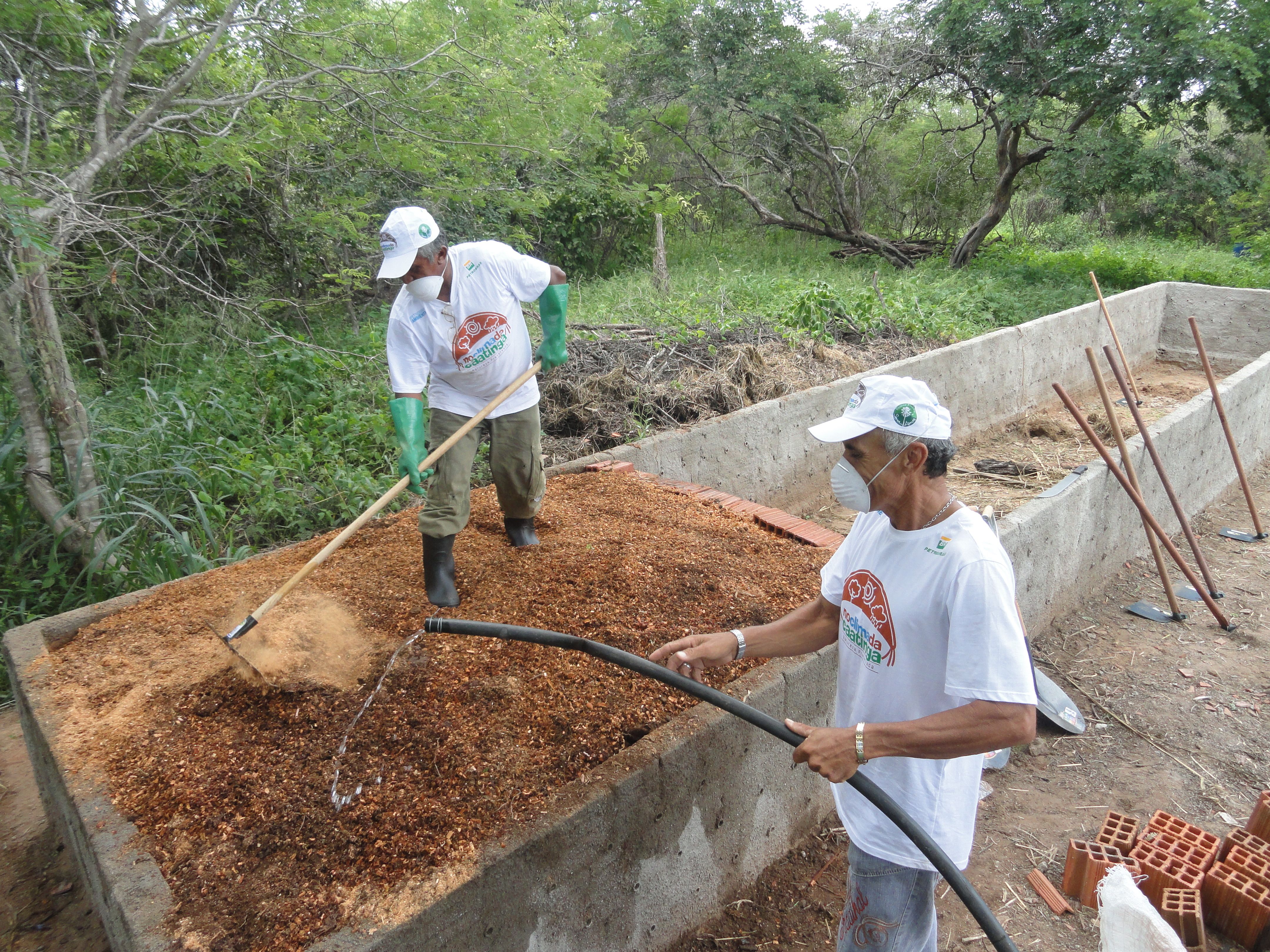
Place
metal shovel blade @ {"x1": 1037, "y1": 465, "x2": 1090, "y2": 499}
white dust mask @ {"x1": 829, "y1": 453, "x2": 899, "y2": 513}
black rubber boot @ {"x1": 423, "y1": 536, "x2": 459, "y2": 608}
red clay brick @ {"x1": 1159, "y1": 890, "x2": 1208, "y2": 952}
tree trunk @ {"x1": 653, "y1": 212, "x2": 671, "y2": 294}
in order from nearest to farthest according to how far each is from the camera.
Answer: white dust mask @ {"x1": 829, "y1": 453, "x2": 899, "y2": 513} < red clay brick @ {"x1": 1159, "y1": 890, "x2": 1208, "y2": 952} < black rubber boot @ {"x1": 423, "y1": 536, "x2": 459, "y2": 608} < metal shovel blade @ {"x1": 1037, "y1": 465, "x2": 1090, "y2": 499} < tree trunk @ {"x1": 653, "y1": 212, "x2": 671, "y2": 294}

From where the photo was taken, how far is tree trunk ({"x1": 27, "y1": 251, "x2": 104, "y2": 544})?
157 inches

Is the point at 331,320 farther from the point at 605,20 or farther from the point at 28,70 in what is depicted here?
the point at 605,20

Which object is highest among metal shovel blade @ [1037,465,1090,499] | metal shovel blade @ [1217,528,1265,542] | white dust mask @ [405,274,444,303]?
white dust mask @ [405,274,444,303]

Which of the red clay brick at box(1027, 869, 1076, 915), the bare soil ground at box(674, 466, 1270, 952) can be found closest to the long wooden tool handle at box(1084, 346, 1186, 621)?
the bare soil ground at box(674, 466, 1270, 952)

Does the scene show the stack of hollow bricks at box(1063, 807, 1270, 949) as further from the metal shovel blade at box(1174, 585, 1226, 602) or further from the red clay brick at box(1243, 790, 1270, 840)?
the metal shovel blade at box(1174, 585, 1226, 602)

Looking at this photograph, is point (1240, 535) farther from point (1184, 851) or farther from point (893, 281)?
point (893, 281)

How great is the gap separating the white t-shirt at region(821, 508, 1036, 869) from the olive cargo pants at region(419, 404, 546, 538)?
1.78 meters

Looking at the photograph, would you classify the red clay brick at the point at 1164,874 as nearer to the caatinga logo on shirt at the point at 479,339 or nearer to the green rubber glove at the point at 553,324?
the green rubber glove at the point at 553,324

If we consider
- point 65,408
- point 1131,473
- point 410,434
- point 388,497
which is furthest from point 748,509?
point 65,408

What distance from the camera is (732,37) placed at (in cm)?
1545

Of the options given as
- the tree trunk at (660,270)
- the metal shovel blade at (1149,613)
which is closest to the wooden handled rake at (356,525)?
the metal shovel blade at (1149,613)

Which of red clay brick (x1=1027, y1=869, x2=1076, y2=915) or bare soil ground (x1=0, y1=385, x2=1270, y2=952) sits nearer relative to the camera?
bare soil ground (x1=0, y1=385, x2=1270, y2=952)

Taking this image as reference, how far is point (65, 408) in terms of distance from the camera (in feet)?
13.7

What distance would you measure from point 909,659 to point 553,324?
2.32 metres
